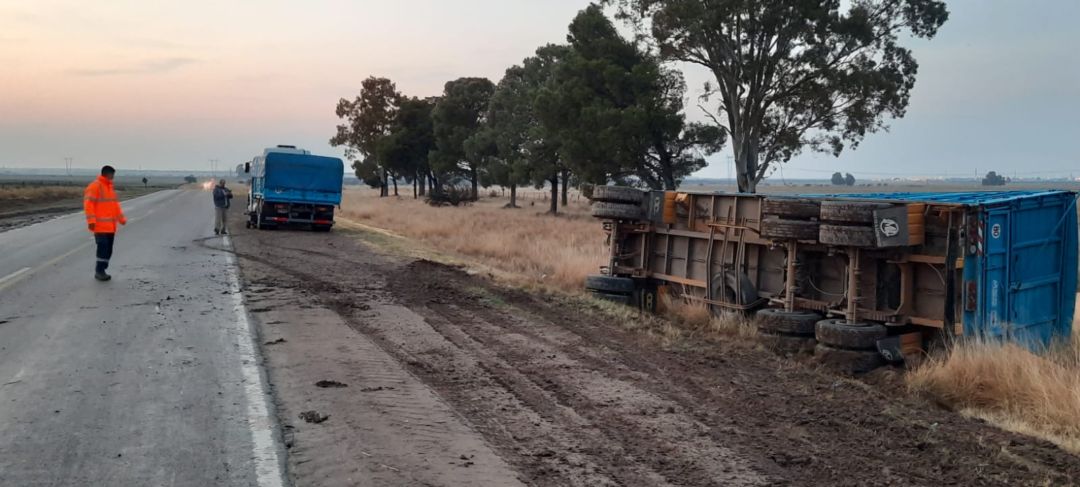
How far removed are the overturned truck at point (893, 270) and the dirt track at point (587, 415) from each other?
0.76 meters

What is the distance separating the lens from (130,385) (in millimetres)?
6770

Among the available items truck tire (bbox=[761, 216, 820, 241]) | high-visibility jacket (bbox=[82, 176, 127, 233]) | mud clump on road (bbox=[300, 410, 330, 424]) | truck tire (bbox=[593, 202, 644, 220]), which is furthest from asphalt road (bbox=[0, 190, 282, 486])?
truck tire (bbox=[761, 216, 820, 241])

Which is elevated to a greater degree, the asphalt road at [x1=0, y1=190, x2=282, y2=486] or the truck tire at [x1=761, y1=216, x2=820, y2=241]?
the truck tire at [x1=761, y1=216, x2=820, y2=241]

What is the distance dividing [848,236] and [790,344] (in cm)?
144

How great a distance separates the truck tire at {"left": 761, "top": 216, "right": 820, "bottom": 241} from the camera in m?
9.12

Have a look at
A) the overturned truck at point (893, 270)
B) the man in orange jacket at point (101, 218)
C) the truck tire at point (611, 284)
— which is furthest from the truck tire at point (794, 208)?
the man in orange jacket at point (101, 218)

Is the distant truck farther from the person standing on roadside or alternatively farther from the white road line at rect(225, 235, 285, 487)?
the white road line at rect(225, 235, 285, 487)

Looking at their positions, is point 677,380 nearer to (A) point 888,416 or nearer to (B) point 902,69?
(A) point 888,416

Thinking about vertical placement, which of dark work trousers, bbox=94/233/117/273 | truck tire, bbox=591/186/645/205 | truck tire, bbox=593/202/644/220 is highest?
truck tire, bbox=591/186/645/205

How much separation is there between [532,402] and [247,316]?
523 cm

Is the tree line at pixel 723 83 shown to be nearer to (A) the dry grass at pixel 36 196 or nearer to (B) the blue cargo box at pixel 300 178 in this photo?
(B) the blue cargo box at pixel 300 178

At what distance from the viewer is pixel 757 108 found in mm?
29547

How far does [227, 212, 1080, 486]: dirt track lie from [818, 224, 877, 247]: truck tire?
4.59ft

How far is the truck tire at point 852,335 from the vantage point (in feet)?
27.1
